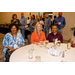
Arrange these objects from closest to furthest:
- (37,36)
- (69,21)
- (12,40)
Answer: (12,40) → (37,36) → (69,21)

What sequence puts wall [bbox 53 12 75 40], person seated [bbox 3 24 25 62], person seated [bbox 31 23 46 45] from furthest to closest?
1. wall [bbox 53 12 75 40]
2. person seated [bbox 31 23 46 45]
3. person seated [bbox 3 24 25 62]

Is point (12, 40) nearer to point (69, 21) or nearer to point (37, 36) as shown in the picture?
point (37, 36)

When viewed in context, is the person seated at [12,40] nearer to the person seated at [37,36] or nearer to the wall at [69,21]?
the person seated at [37,36]

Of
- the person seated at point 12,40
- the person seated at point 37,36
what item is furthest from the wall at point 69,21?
the person seated at point 12,40

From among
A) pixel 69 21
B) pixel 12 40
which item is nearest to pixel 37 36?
pixel 12 40

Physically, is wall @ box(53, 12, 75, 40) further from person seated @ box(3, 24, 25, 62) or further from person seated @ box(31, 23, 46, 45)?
person seated @ box(3, 24, 25, 62)

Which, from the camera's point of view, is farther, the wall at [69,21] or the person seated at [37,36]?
the wall at [69,21]

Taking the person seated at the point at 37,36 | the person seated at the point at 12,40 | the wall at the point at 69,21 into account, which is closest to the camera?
the person seated at the point at 12,40

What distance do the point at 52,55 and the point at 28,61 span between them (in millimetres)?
474

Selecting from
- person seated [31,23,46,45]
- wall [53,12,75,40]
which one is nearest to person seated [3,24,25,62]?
person seated [31,23,46,45]

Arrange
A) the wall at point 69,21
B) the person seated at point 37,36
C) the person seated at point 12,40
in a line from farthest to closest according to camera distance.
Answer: the wall at point 69,21, the person seated at point 37,36, the person seated at point 12,40

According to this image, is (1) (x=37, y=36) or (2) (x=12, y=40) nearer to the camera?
(2) (x=12, y=40)

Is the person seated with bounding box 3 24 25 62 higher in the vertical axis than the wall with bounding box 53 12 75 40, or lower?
lower
